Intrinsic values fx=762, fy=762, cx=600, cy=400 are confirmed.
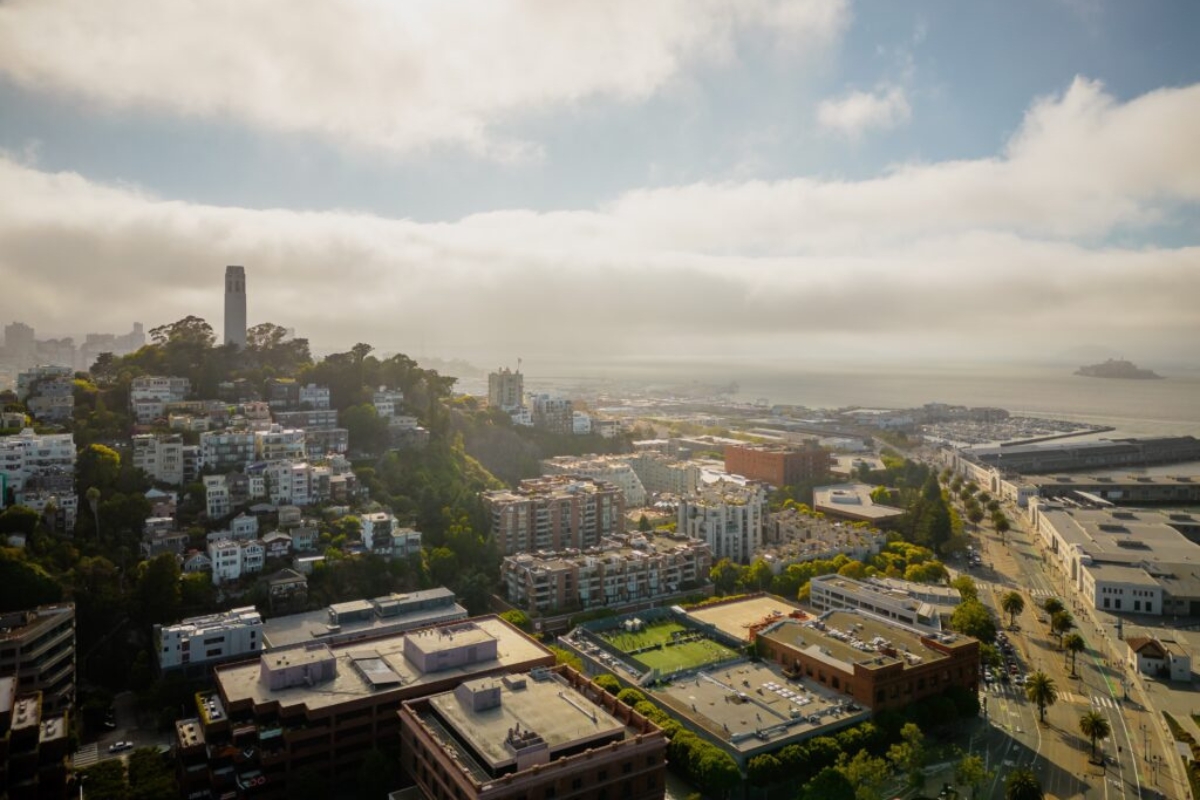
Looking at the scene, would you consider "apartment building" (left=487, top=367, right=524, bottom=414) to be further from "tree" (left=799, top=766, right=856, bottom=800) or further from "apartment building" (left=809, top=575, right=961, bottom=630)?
"tree" (left=799, top=766, right=856, bottom=800)

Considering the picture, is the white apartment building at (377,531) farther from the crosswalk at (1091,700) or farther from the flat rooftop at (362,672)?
the crosswalk at (1091,700)

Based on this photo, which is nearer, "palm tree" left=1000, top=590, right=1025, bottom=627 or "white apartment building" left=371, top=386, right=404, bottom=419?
"palm tree" left=1000, top=590, right=1025, bottom=627

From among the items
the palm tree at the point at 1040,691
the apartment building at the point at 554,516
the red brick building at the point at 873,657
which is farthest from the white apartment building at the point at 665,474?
the palm tree at the point at 1040,691

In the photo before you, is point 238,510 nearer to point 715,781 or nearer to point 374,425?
point 374,425

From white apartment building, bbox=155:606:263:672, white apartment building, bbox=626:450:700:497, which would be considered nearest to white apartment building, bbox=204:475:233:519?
white apartment building, bbox=155:606:263:672

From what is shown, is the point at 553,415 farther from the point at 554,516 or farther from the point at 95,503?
the point at 95,503
